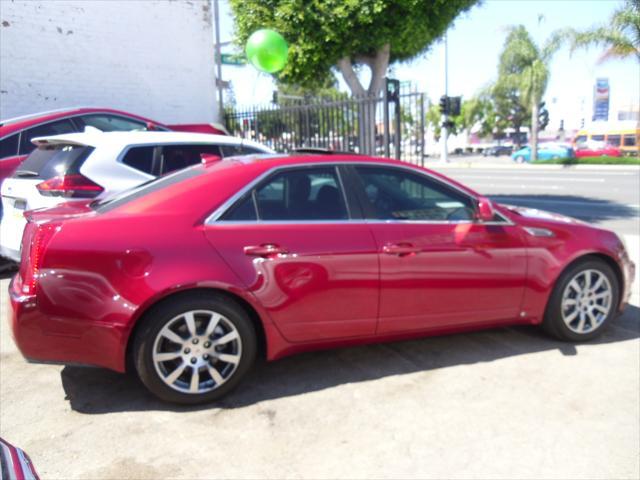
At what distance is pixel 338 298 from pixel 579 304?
1.97m

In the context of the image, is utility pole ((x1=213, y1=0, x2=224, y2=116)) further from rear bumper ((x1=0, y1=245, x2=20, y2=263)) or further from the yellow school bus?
the yellow school bus

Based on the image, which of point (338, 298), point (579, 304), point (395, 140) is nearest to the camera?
point (338, 298)

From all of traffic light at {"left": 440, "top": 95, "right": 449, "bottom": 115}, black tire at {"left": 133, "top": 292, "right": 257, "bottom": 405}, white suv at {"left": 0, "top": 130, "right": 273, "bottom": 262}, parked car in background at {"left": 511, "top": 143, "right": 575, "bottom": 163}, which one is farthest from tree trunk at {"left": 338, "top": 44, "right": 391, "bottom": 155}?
parked car in background at {"left": 511, "top": 143, "right": 575, "bottom": 163}

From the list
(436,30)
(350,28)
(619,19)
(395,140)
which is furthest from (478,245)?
(619,19)

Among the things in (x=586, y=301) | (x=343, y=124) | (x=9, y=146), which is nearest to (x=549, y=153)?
(x=343, y=124)

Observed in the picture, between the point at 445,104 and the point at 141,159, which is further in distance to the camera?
the point at 445,104

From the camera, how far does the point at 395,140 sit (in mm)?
10016

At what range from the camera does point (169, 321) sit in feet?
10.8

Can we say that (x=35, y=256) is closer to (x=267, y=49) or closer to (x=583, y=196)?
(x=267, y=49)

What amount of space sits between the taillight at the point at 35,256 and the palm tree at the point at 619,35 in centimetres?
2228

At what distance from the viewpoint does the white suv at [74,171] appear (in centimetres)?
520

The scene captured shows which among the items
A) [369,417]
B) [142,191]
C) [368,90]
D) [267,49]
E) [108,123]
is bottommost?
[369,417]

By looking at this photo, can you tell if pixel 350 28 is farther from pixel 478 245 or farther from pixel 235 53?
pixel 478 245

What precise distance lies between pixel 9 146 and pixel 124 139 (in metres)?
1.75
